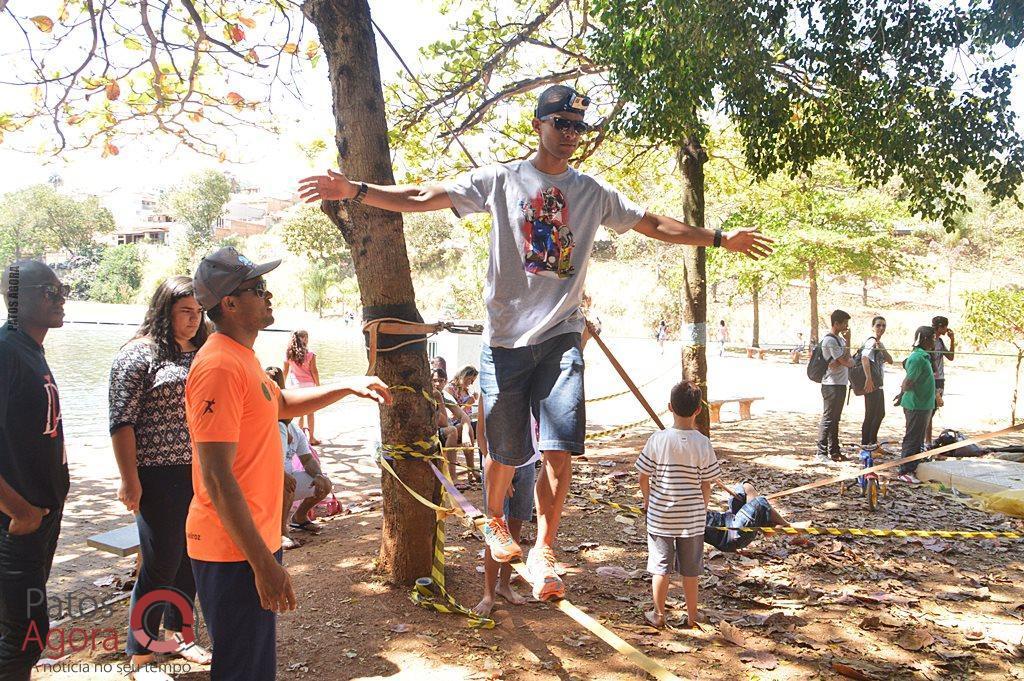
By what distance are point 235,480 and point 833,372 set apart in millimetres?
8429

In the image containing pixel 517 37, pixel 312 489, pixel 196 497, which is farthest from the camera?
pixel 517 37

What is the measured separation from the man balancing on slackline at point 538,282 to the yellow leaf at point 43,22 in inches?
181

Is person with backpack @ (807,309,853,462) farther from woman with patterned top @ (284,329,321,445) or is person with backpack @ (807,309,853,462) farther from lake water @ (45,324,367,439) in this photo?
woman with patterned top @ (284,329,321,445)

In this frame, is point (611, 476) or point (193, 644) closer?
point (193, 644)

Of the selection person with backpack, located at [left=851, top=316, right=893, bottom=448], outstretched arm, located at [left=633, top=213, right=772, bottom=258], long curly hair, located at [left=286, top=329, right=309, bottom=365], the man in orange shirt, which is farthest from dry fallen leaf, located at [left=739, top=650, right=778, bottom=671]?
long curly hair, located at [left=286, top=329, right=309, bottom=365]

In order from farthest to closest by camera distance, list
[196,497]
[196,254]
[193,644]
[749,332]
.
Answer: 1. [196,254]
2. [749,332]
3. [193,644]
4. [196,497]

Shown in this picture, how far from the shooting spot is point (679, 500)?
428 centimetres

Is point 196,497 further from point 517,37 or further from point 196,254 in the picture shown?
point 196,254

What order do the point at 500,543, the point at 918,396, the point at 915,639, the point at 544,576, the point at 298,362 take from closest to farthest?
1. the point at 544,576
2. the point at 500,543
3. the point at 915,639
4. the point at 918,396
5. the point at 298,362

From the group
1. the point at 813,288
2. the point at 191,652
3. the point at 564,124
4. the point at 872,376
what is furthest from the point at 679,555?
the point at 813,288

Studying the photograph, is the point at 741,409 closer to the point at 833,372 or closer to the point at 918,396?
the point at 833,372

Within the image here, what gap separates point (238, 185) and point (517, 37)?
335 feet

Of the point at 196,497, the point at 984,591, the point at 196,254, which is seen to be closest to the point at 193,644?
the point at 196,497

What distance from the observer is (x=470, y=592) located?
454cm
